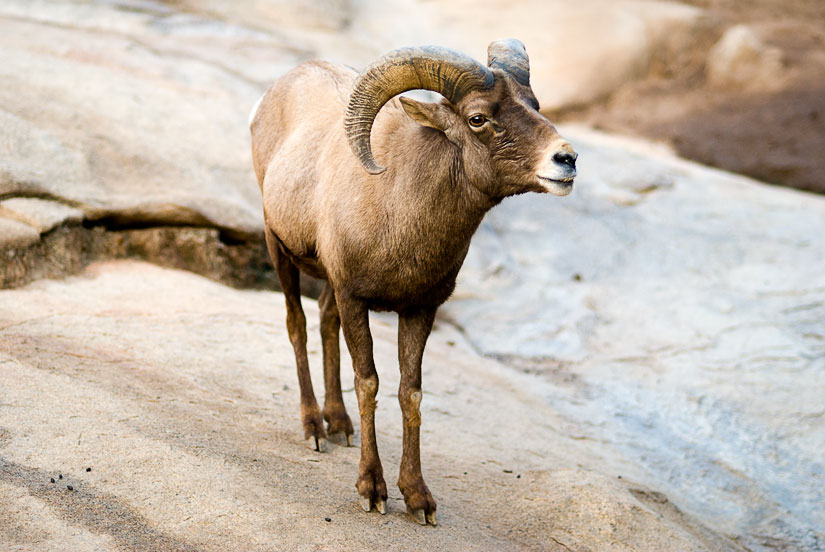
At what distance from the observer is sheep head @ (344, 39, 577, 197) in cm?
475

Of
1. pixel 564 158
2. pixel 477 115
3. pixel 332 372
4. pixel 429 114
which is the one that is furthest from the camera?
pixel 332 372

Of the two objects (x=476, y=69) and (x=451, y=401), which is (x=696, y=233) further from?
(x=476, y=69)

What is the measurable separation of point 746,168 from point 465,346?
686 centimetres

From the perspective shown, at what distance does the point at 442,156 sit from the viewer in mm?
5035

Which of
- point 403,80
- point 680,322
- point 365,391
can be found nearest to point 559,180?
point 403,80

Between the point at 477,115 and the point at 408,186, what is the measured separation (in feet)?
1.96

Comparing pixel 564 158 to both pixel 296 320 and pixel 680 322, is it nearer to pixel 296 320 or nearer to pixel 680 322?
pixel 296 320

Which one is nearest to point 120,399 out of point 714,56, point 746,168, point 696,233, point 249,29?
point 696,233

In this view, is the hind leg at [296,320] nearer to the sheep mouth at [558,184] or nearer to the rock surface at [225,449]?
the rock surface at [225,449]

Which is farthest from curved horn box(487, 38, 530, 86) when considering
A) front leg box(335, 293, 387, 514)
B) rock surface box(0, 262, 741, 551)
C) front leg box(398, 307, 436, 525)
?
rock surface box(0, 262, 741, 551)

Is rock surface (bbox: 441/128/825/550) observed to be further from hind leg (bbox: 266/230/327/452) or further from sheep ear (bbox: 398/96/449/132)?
sheep ear (bbox: 398/96/449/132)

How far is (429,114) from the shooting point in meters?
5.04

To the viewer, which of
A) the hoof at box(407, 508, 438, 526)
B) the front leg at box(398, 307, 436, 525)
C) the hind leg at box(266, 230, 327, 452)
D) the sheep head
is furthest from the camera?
the hind leg at box(266, 230, 327, 452)

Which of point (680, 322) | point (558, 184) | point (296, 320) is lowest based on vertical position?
point (680, 322)
